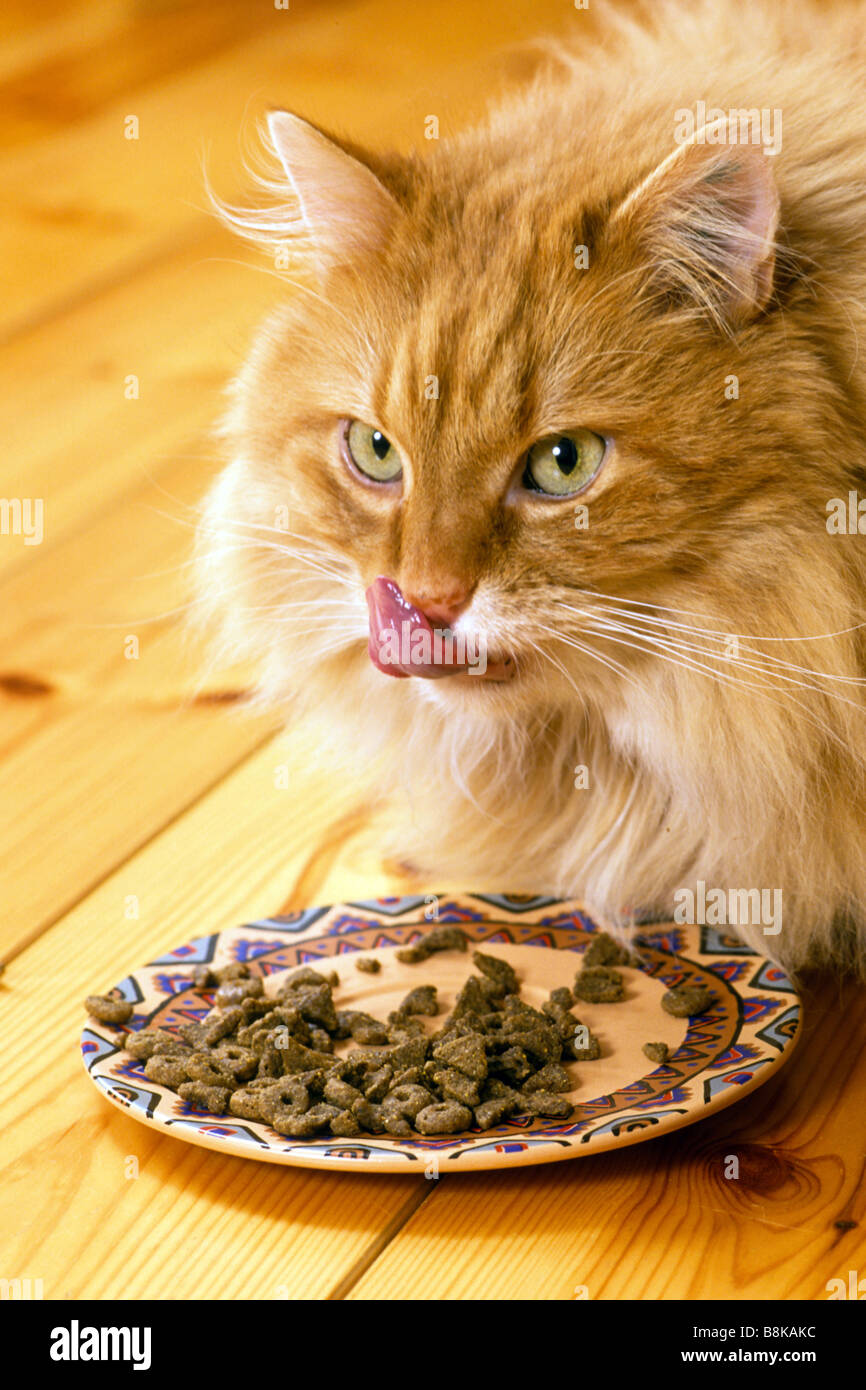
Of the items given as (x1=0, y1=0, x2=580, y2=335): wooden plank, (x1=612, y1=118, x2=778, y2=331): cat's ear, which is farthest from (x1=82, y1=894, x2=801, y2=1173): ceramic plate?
(x1=0, y1=0, x2=580, y2=335): wooden plank

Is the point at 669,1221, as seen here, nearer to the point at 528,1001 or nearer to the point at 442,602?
the point at 528,1001

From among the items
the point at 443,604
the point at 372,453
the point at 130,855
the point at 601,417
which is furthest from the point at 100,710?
the point at 601,417

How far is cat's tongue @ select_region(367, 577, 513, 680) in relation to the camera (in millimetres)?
1354

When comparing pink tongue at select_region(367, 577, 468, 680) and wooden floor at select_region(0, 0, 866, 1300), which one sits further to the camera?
pink tongue at select_region(367, 577, 468, 680)

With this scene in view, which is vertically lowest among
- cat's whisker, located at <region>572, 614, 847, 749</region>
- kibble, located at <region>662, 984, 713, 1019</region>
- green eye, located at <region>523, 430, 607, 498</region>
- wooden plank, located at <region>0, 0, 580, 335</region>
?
kibble, located at <region>662, 984, 713, 1019</region>

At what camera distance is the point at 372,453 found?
1.45 m

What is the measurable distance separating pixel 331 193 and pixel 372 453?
0.76ft

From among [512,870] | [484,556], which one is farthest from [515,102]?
[512,870]

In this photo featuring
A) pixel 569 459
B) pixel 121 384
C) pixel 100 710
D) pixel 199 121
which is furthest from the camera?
pixel 199 121

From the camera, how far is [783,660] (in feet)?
4.46

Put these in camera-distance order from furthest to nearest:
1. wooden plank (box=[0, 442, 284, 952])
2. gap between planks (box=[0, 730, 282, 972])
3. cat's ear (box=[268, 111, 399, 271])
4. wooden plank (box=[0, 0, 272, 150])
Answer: wooden plank (box=[0, 0, 272, 150])
wooden plank (box=[0, 442, 284, 952])
gap between planks (box=[0, 730, 282, 972])
cat's ear (box=[268, 111, 399, 271])

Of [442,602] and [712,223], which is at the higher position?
[712,223]

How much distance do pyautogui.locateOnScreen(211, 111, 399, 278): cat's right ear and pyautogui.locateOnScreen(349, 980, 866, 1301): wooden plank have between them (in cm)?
80

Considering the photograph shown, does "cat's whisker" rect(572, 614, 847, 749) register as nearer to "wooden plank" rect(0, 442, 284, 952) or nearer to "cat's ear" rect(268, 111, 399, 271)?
"cat's ear" rect(268, 111, 399, 271)
